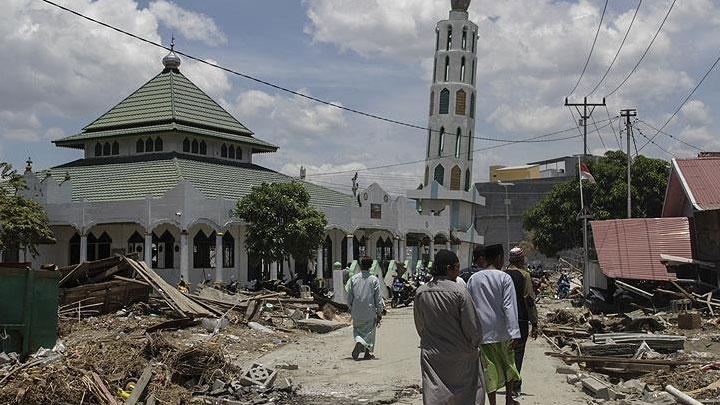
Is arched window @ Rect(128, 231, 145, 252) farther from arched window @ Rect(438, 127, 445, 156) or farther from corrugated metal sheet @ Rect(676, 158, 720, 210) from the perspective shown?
arched window @ Rect(438, 127, 445, 156)

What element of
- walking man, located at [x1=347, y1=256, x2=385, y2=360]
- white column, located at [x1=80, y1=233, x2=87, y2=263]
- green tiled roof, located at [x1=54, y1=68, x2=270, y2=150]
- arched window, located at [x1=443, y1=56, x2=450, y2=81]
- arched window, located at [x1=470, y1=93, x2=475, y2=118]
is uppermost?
arched window, located at [x1=443, y1=56, x2=450, y2=81]

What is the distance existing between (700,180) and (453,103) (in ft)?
113

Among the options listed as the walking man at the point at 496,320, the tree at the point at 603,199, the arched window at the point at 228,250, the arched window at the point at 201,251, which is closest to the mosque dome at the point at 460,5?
the tree at the point at 603,199

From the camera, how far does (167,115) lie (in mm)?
Result: 39531

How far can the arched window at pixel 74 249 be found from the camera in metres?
35.9

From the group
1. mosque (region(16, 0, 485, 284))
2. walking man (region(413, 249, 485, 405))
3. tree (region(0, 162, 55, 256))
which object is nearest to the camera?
walking man (region(413, 249, 485, 405))

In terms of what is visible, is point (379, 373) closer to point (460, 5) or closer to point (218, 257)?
point (218, 257)

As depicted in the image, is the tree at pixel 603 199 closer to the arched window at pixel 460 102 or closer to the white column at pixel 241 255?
the arched window at pixel 460 102

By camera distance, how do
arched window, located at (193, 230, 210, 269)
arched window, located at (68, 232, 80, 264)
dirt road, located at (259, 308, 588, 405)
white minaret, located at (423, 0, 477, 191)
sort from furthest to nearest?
1. white minaret, located at (423, 0, 477, 191)
2. arched window, located at (68, 232, 80, 264)
3. arched window, located at (193, 230, 210, 269)
4. dirt road, located at (259, 308, 588, 405)

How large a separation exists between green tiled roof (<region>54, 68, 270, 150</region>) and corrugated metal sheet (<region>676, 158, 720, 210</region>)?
21.7m

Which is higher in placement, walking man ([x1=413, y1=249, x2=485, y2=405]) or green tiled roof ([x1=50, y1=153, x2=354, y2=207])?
green tiled roof ([x1=50, y1=153, x2=354, y2=207])

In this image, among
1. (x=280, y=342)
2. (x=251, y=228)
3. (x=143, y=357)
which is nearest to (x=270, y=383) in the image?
(x=143, y=357)

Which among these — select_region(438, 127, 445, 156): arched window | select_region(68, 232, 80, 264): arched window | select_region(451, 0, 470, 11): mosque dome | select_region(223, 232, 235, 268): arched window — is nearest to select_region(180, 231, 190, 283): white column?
select_region(223, 232, 235, 268): arched window

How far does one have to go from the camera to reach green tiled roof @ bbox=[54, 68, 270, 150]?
39531 millimetres
